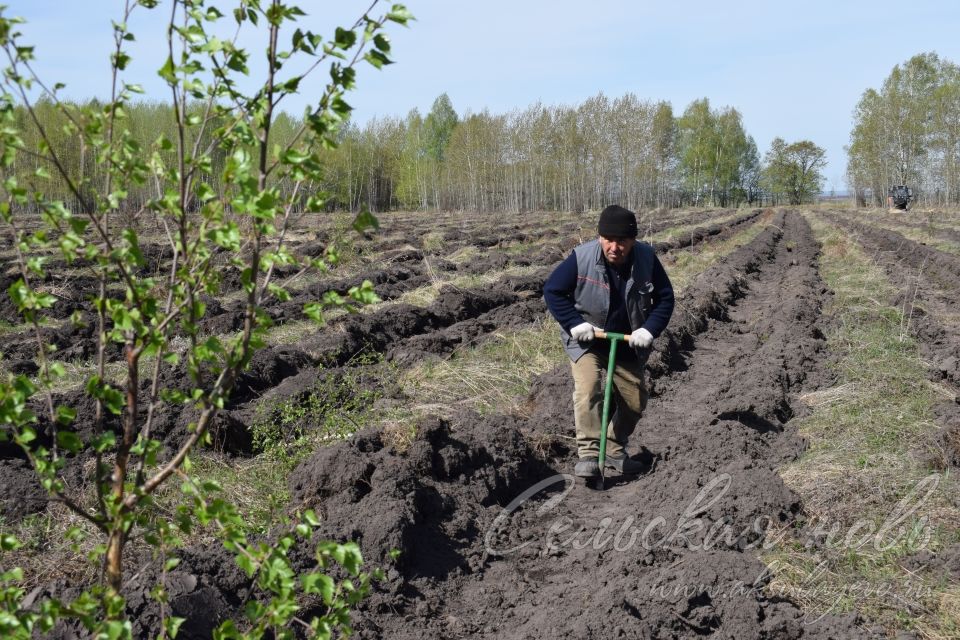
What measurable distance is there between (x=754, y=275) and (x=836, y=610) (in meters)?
14.6

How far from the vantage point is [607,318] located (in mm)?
5730

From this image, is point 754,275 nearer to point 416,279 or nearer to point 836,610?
point 416,279

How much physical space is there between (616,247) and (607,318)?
608 millimetres

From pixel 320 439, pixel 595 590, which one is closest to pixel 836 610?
pixel 595 590

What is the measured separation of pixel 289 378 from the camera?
755cm

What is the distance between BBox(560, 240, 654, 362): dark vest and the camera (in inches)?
221

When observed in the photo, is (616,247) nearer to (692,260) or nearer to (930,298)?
(930,298)

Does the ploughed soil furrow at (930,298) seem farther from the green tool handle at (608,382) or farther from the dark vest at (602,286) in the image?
the green tool handle at (608,382)

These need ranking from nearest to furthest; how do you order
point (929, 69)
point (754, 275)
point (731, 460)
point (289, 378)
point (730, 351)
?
point (731, 460), point (289, 378), point (730, 351), point (754, 275), point (929, 69)

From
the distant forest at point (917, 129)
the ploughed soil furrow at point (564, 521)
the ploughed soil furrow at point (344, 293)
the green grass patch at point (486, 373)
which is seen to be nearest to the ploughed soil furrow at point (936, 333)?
the ploughed soil furrow at point (564, 521)

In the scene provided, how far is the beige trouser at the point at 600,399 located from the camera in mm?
5809

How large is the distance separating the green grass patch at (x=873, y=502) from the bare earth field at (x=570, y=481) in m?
0.02

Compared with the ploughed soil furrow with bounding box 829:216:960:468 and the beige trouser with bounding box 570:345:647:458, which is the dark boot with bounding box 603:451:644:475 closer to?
the beige trouser with bounding box 570:345:647:458

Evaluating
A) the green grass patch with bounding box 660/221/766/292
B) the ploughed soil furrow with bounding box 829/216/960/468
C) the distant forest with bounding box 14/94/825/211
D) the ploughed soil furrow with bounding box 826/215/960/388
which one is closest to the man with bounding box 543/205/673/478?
the ploughed soil furrow with bounding box 829/216/960/468
